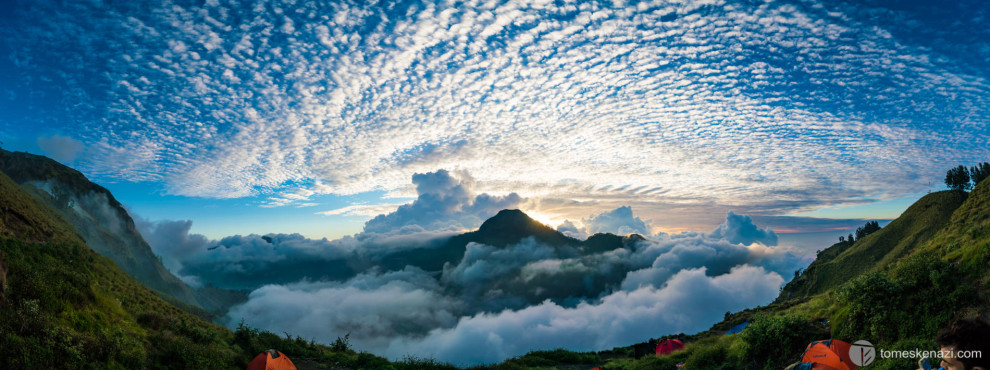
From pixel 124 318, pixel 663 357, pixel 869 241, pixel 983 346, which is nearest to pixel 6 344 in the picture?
pixel 124 318

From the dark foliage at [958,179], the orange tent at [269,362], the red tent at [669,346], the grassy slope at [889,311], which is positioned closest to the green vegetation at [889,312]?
the grassy slope at [889,311]

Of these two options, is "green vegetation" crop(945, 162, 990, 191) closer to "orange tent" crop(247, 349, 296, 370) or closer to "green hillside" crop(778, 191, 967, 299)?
"green hillside" crop(778, 191, 967, 299)

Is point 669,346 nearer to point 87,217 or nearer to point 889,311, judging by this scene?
point 889,311

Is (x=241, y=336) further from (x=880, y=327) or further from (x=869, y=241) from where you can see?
(x=869, y=241)

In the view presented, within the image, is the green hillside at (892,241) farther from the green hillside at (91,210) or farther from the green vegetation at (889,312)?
the green hillside at (91,210)

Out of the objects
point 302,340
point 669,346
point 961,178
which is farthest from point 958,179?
point 302,340

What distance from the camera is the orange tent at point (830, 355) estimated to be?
1331cm

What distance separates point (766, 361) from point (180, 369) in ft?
92.2
